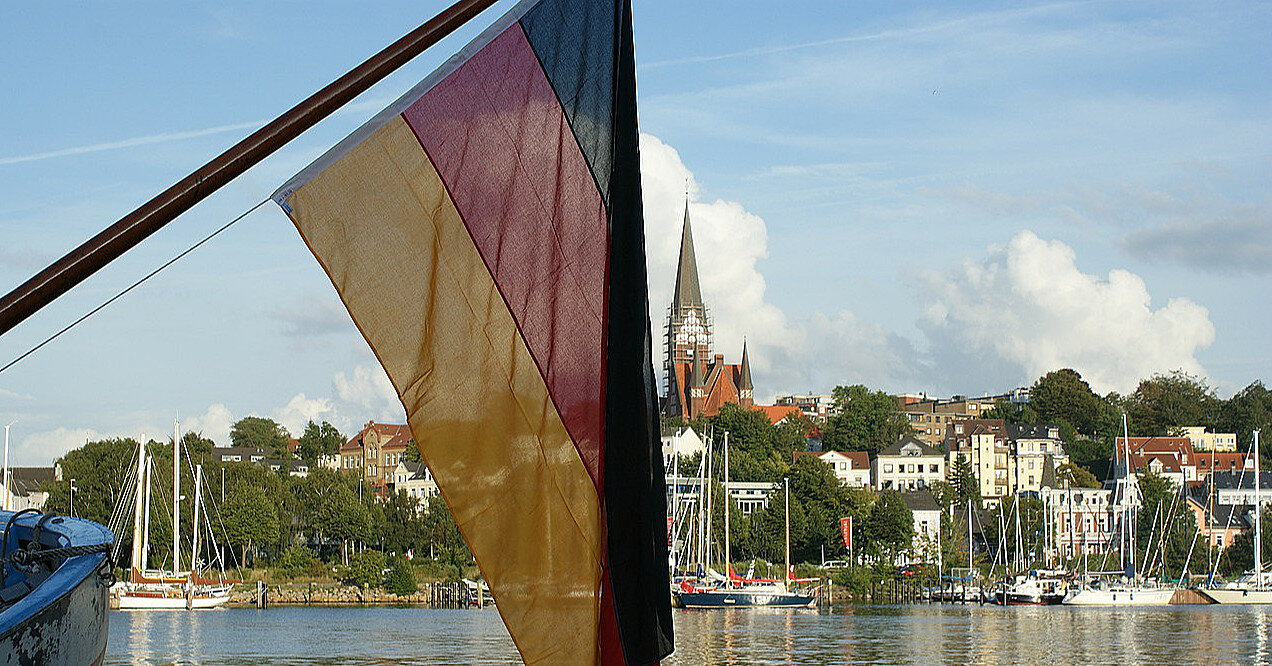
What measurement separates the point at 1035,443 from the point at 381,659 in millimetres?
120925

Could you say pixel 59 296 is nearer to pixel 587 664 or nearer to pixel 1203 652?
pixel 587 664

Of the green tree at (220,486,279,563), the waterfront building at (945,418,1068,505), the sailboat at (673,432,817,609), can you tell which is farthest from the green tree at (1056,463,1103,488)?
the green tree at (220,486,279,563)

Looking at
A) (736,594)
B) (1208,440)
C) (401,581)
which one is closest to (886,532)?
(736,594)

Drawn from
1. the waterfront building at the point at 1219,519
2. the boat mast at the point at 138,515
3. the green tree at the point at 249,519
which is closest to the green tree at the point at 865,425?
the waterfront building at the point at 1219,519

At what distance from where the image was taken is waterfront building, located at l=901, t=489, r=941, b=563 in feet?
376

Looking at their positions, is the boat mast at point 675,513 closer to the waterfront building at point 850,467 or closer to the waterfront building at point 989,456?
the waterfront building at point 850,467

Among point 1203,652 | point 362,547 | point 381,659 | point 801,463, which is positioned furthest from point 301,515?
point 1203,652

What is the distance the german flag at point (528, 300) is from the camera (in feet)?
17.3

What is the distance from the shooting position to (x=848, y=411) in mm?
168250

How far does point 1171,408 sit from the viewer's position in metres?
181

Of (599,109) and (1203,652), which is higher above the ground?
(599,109)

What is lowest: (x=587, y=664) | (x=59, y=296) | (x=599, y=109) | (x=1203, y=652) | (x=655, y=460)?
(x=1203, y=652)

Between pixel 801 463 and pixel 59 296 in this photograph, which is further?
pixel 801 463

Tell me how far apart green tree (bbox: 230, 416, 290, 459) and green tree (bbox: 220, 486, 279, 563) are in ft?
252
